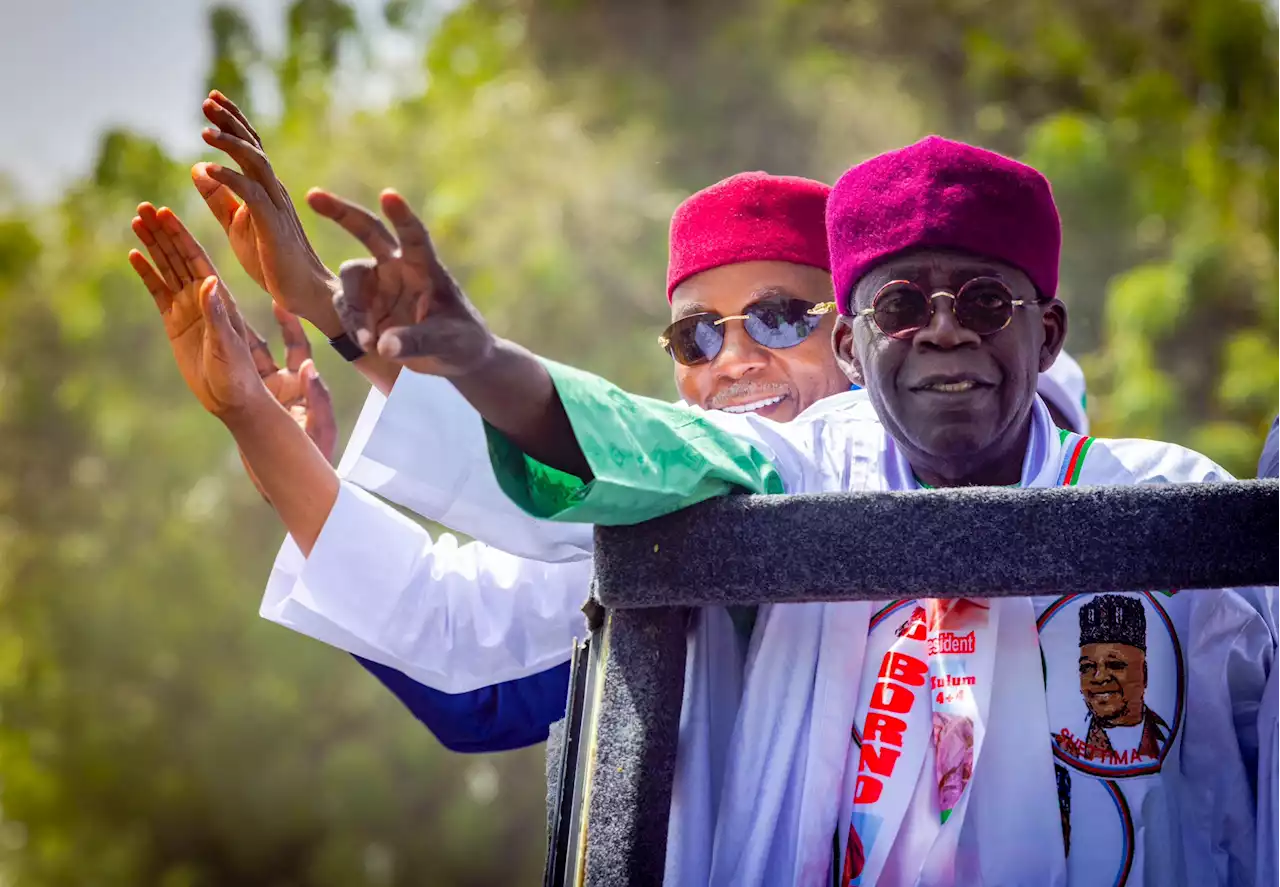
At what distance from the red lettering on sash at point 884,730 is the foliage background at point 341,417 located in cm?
947

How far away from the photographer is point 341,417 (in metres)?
12.1

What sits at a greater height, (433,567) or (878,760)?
(433,567)

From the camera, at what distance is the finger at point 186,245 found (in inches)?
101

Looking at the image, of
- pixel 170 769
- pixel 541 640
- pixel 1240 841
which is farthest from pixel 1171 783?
pixel 170 769

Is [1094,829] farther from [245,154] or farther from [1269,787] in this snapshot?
[245,154]

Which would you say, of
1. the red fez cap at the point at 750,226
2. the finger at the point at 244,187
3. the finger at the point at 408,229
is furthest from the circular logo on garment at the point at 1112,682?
the finger at the point at 244,187

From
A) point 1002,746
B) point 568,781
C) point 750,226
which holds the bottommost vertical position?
point 568,781

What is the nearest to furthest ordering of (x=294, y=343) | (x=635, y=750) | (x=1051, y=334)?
1. (x=635, y=750)
2. (x=1051, y=334)
3. (x=294, y=343)

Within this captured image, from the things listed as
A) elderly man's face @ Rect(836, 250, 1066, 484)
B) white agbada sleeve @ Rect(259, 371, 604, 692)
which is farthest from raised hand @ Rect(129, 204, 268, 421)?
elderly man's face @ Rect(836, 250, 1066, 484)

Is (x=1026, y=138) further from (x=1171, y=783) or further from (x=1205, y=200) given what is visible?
(x=1171, y=783)

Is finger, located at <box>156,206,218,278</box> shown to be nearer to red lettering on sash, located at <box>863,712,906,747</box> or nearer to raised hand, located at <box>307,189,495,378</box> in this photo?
raised hand, located at <box>307,189,495,378</box>

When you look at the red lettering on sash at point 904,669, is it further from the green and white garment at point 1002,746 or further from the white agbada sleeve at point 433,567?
the white agbada sleeve at point 433,567

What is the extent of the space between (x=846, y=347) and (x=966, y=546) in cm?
64

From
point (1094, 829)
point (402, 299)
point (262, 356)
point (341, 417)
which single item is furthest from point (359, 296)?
point (341, 417)
